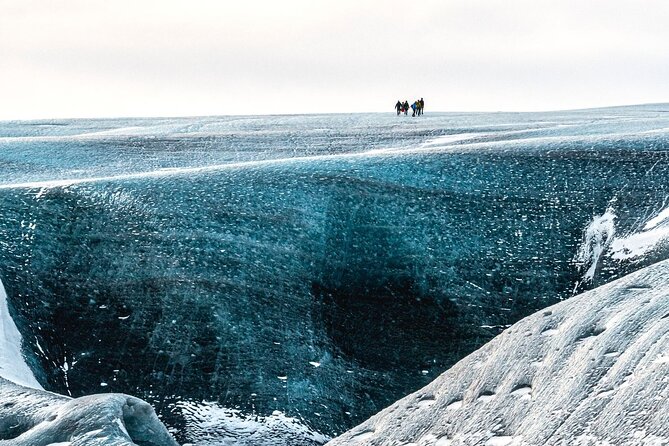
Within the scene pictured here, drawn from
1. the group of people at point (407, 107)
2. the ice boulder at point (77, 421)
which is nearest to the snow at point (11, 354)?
the ice boulder at point (77, 421)

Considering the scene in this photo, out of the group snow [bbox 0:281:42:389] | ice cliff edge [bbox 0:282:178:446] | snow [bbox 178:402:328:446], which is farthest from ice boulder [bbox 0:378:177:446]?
snow [bbox 178:402:328:446]

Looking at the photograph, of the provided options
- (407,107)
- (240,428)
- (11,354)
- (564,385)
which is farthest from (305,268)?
(407,107)

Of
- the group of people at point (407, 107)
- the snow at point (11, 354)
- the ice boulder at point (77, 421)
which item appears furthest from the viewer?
the group of people at point (407, 107)

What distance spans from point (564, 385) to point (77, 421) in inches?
132

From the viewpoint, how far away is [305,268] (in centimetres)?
1010

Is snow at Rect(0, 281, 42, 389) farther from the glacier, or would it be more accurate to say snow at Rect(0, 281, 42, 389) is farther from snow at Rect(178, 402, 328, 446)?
snow at Rect(178, 402, 328, 446)

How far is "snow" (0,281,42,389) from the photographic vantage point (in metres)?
8.83

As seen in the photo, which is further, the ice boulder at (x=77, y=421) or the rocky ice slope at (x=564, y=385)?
the ice boulder at (x=77, y=421)

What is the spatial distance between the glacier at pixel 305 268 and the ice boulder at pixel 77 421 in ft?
7.81

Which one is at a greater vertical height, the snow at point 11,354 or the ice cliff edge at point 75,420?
the ice cliff edge at point 75,420

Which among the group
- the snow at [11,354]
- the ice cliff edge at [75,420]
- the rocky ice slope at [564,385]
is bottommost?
the snow at [11,354]

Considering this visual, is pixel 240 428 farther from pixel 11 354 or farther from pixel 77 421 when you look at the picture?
pixel 77 421

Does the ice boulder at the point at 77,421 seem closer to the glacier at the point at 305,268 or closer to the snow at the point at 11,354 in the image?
the snow at the point at 11,354

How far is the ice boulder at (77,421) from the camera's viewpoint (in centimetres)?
602
